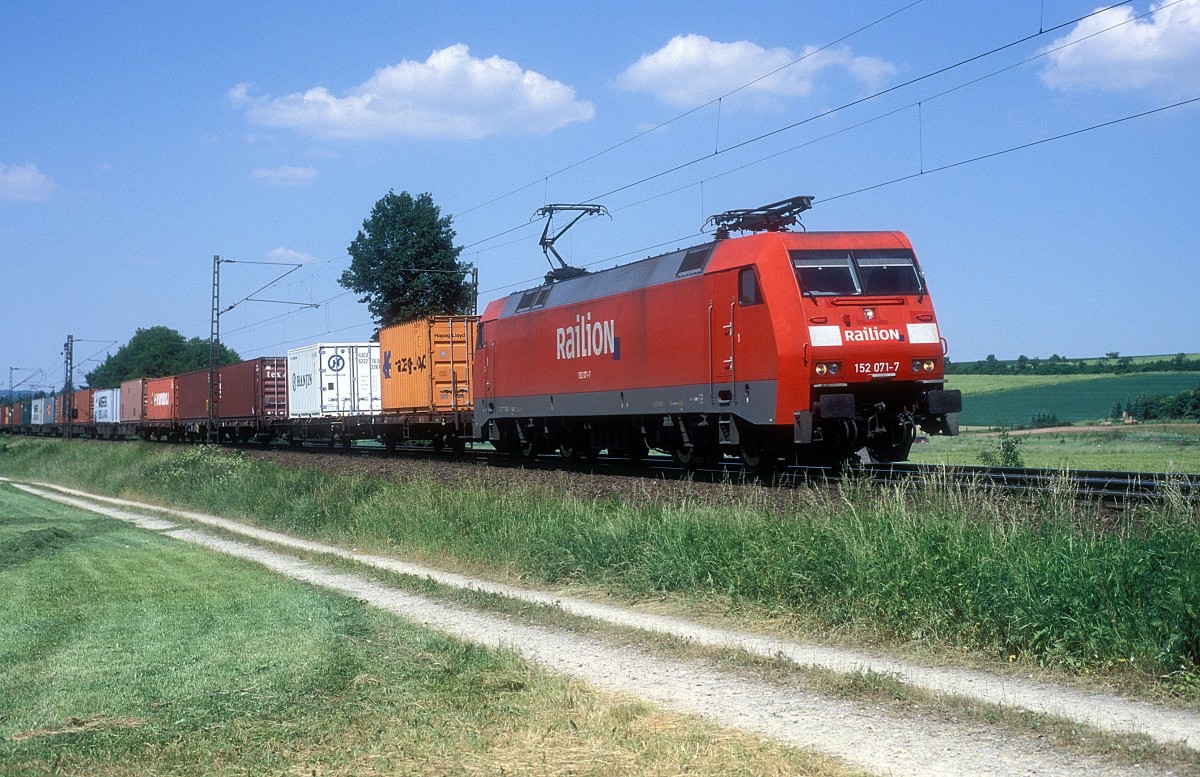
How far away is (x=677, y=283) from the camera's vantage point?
2008 cm

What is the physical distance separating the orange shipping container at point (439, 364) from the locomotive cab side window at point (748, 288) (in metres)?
16.6

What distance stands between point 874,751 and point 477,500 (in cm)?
1101

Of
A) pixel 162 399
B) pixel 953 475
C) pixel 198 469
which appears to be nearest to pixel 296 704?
pixel 953 475

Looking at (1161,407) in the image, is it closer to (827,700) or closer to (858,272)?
(858,272)

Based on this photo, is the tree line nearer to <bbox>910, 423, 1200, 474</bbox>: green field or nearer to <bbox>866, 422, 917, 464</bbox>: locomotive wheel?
<bbox>910, 423, 1200, 474</bbox>: green field

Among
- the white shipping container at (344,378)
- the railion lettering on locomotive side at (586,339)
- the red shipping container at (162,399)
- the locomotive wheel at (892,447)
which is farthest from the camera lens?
the red shipping container at (162,399)

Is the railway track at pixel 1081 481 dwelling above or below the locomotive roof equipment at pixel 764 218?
below

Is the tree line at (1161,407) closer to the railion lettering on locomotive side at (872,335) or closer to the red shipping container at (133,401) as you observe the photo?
the railion lettering on locomotive side at (872,335)

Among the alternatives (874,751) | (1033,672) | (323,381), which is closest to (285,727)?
(874,751)

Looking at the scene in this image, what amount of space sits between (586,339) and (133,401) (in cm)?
5244

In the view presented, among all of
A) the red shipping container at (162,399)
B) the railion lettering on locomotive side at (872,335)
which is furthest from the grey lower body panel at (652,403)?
the red shipping container at (162,399)

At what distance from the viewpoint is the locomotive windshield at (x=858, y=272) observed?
17594 millimetres

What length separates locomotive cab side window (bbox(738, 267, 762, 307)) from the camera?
17609 mm

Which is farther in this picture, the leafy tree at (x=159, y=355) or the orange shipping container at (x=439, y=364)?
the leafy tree at (x=159, y=355)
